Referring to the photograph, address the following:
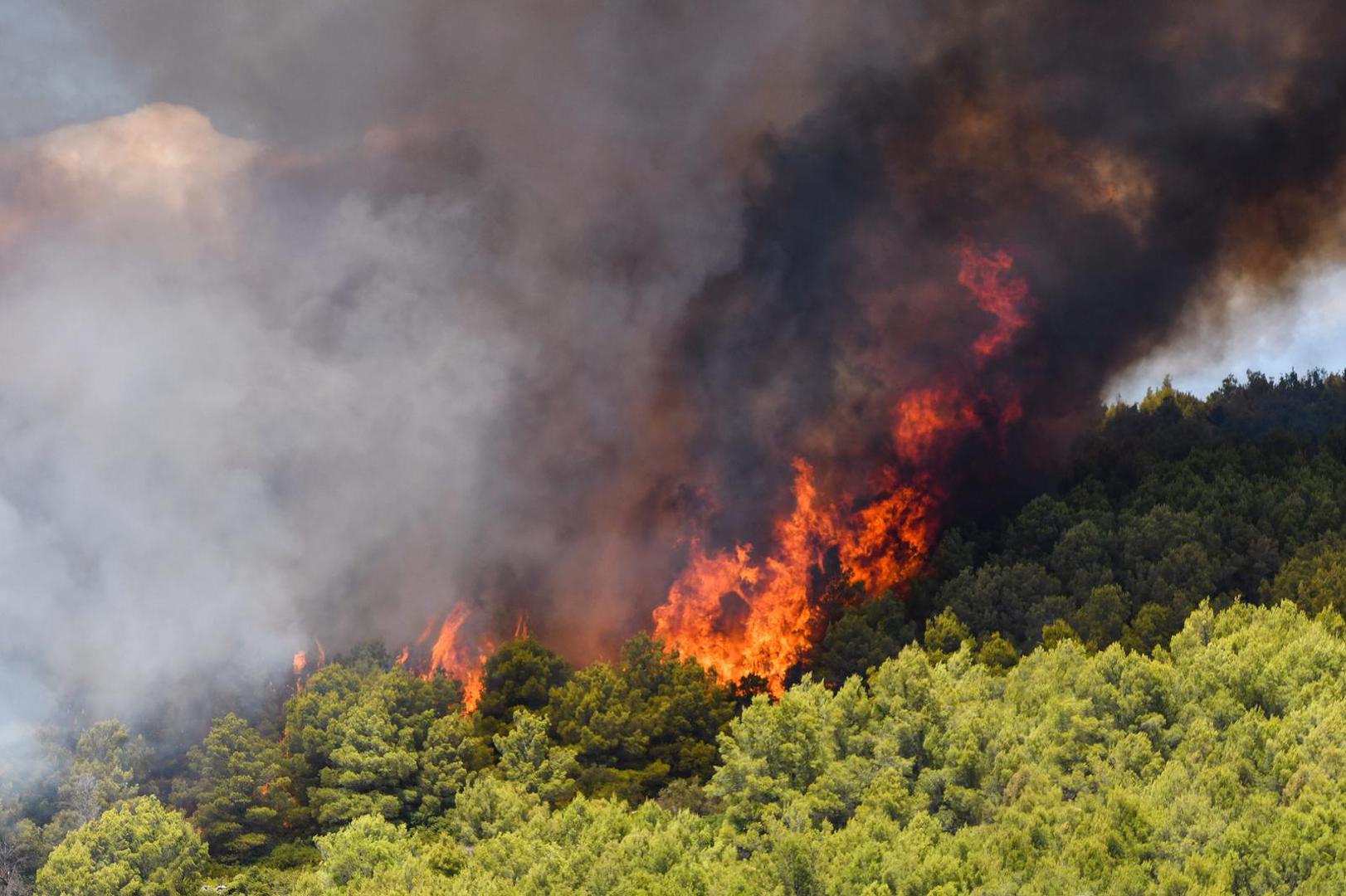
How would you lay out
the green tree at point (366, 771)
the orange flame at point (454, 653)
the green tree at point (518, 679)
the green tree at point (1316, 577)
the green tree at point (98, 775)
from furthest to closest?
the orange flame at point (454, 653) < the green tree at point (518, 679) < the green tree at point (1316, 577) < the green tree at point (366, 771) < the green tree at point (98, 775)

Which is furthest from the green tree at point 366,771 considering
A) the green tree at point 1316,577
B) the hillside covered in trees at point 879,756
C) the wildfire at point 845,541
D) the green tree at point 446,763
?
the green tree at point 1316,577

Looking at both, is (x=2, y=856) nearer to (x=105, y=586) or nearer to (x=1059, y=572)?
(x=105, y=586)

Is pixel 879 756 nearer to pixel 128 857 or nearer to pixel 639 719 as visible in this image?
pixel 639 719

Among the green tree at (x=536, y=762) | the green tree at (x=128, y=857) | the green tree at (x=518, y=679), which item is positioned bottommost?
the green tree at (x=128, y=857)

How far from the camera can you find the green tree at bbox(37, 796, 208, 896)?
74.0 metres

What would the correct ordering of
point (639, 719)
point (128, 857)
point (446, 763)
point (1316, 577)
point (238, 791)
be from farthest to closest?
point (1316, 577) → point (639, 719) → point (446, 763) → point (238, 791) → point (128, 857)

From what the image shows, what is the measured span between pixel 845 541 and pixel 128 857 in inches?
2070

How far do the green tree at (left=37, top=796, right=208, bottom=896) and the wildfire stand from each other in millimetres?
35807

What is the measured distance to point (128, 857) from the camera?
7512cm

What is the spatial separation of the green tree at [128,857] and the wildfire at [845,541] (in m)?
35.8

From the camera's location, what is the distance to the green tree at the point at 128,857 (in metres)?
74.0

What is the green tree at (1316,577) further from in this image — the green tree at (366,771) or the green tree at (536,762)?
the green tree at (366,771)

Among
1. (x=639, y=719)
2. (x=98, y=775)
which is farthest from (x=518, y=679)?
(x=98, y=775)

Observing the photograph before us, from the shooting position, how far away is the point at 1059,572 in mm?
105250
